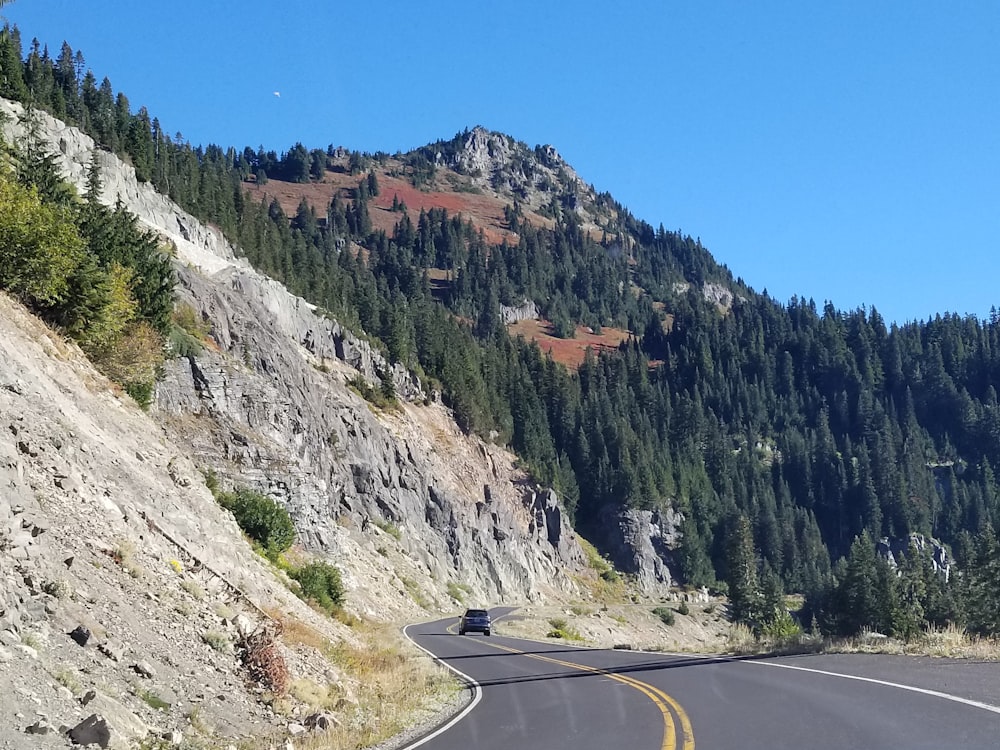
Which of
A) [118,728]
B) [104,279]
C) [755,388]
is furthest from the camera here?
→ [755,388]

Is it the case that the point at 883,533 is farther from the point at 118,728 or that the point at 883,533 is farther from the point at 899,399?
the point at 118,728

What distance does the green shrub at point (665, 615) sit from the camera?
275ft

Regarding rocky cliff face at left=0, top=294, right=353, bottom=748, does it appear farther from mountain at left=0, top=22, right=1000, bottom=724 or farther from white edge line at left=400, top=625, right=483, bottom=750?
mountain at left=0, top=22, right=1000, bottom=724

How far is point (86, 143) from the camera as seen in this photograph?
214 feet

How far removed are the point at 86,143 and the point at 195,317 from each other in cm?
2628

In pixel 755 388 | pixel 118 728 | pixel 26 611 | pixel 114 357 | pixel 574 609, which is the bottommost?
pixel 574 609

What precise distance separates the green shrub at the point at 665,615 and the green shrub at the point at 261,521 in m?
60.7

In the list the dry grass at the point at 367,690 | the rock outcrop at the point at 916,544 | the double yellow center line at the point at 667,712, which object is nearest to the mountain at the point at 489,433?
the rock outcrop at the point at 916,544

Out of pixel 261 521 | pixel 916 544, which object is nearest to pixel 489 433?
pixel 261 521

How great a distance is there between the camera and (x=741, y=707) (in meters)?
12.5

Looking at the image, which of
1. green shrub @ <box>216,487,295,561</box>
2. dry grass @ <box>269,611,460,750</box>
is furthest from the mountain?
dry grass @ <box>269,611,460,750</box>

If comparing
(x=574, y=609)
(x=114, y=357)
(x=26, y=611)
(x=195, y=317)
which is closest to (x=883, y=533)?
(x=574, y=609)

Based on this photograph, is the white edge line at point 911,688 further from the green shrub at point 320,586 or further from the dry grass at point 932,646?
the green shrub at point 320,586

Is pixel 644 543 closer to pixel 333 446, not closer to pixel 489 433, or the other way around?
pixel 489 433
